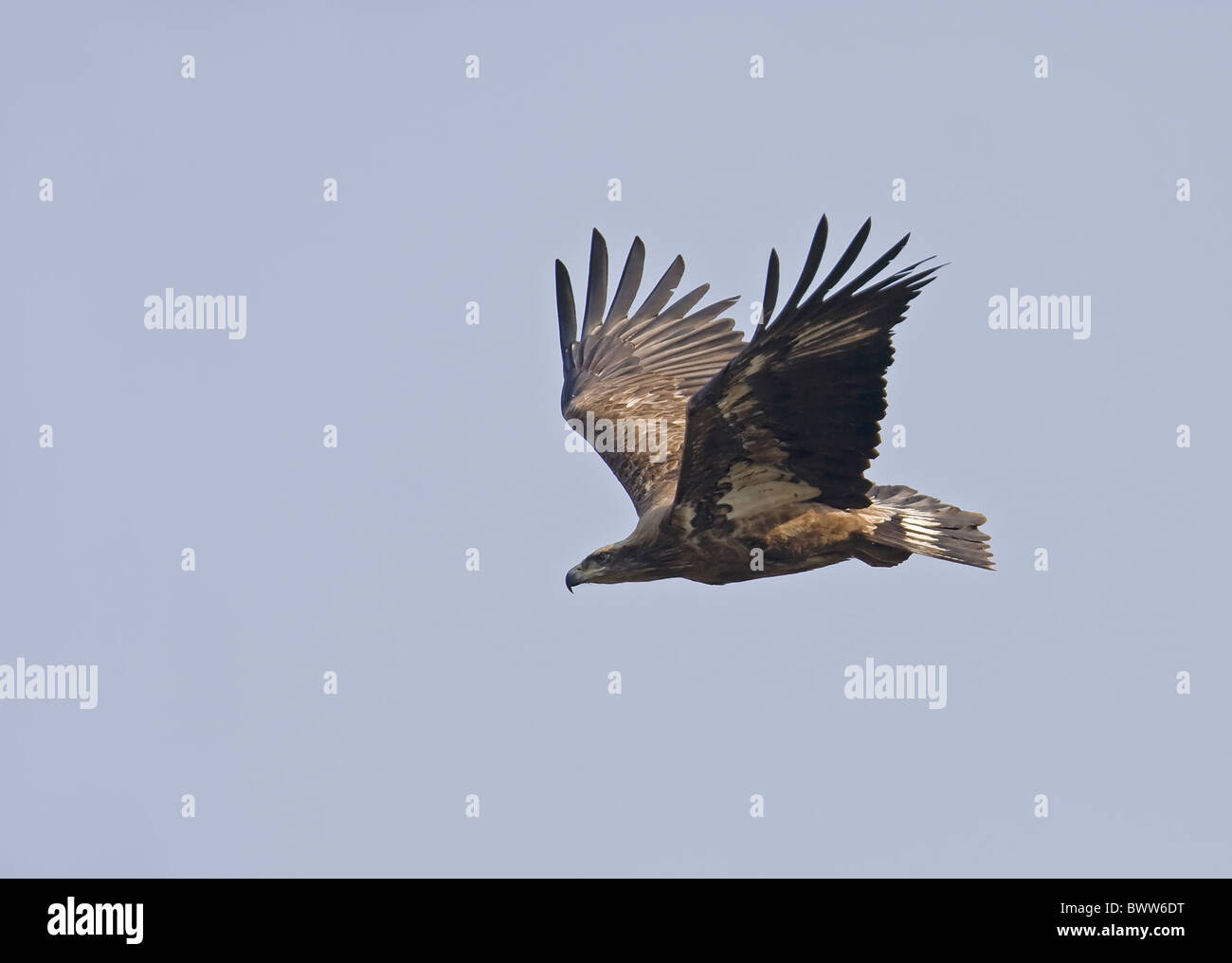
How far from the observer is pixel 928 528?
12297 mm

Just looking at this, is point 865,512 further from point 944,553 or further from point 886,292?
point 886,292

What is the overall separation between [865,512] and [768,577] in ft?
2.54

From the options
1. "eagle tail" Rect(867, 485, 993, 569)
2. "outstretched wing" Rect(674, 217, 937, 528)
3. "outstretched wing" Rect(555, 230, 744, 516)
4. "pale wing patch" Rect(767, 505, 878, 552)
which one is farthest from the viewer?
"outstretched wing" Rect(555, 230, 744, 516)

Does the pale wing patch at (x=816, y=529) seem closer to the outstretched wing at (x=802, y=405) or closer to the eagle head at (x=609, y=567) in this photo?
the outstretched wing at (x=802, y=405)

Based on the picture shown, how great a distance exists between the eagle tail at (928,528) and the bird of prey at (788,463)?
10mm

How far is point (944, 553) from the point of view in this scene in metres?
12.1

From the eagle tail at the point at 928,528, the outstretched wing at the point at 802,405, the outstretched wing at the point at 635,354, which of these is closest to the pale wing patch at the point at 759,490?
the outstretched wing at the point at 802,405

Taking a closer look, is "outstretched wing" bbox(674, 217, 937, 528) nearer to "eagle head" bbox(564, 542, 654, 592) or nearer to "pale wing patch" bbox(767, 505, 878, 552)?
"pale wing patch" bbox(767, 505, 878, 552)

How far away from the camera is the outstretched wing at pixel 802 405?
10.6 metres

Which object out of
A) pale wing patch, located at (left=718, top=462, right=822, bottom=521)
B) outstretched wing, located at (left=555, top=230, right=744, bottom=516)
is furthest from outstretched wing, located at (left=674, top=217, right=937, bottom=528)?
outstretched wing, located at (left=555, top=230, right=744, bottom=516)

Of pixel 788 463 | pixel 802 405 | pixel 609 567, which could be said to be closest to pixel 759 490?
pixel 788 463

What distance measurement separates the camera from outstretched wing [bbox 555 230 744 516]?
1457 centimetres

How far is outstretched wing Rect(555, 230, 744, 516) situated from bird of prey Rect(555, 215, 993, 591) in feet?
0.42

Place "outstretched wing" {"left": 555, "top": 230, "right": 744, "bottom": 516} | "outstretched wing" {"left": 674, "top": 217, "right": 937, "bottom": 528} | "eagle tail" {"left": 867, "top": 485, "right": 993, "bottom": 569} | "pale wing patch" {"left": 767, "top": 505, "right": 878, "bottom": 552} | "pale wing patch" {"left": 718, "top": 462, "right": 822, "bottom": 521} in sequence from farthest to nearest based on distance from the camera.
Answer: "outstretched wing" {"left": 555, "top": 230, "right": 744, "bottom": 516} → "eagle tail" {"left": 867, "top": 485, "right": 993, "bottom": 569} → "pale wing patch" {"left": 767, "top": 505, "right": 878, "bottom": 552} → "pale wing patch" {"left": 718, "top": 462, "right": 822, "bottom": 521} → "outstretched wing" {"left": 674, "top": 217, "right": 937, "bottom": 528}
